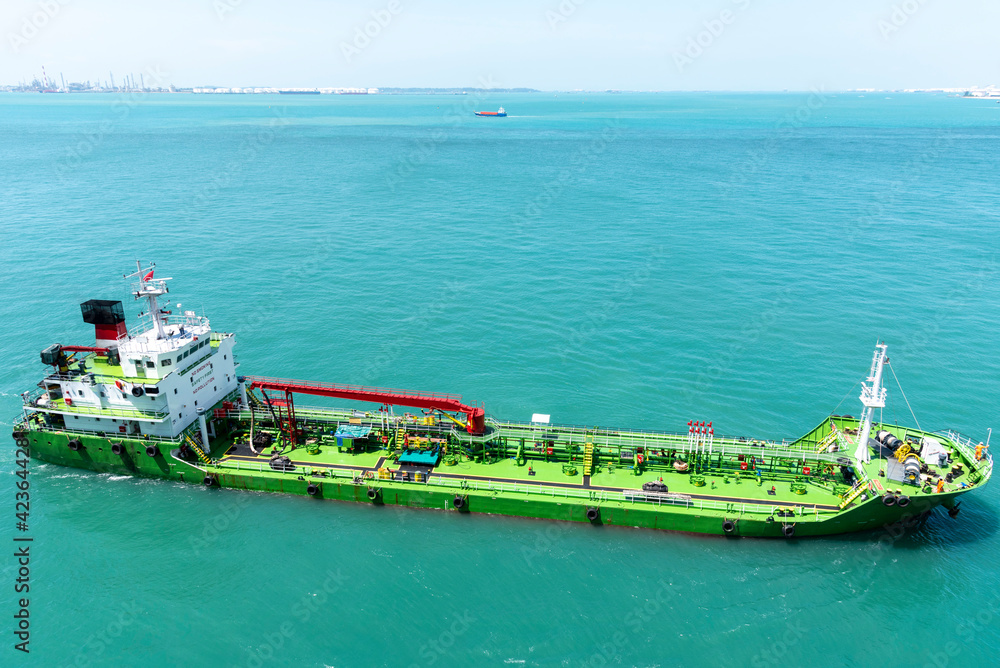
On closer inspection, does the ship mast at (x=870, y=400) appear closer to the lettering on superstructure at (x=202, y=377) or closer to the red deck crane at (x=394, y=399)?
the red deck crane at (x=394, y=399)

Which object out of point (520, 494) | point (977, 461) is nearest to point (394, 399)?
point (520, 494)

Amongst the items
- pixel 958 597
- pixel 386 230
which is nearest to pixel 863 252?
pixel 958 597

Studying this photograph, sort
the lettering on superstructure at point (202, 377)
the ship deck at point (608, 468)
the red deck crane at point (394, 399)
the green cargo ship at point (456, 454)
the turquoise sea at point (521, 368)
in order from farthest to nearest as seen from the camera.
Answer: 1. the lettering on superstructure at point (202, 377)
2. the red deck crane at point (394, 399)
3. the ship deck at point (608, 468)
4. the green cargo ship at point (456, 454)
5. the turquoise sea at point (521, 368)

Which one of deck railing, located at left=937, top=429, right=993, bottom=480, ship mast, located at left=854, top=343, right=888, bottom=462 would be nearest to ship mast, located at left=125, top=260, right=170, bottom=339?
ship mast, located at left=854, top=343, right=888, bottom=462

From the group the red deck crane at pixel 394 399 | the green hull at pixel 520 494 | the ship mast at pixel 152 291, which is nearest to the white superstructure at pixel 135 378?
the ship mast at pixel 152 291

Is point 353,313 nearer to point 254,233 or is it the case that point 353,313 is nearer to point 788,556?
point 254,233
